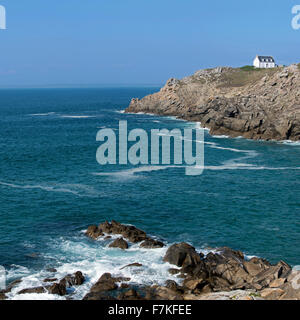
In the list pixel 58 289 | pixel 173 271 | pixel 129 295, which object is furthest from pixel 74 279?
pixel 173 271

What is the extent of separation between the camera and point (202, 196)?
64.0m

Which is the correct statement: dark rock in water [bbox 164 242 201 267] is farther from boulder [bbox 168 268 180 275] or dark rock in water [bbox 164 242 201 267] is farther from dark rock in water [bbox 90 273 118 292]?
dark rock in water [bbox 90 273 118 292]

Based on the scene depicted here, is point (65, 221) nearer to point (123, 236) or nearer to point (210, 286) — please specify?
point (123, 236)

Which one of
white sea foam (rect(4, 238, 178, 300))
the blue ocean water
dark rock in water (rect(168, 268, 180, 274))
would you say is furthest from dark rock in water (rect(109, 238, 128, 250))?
dark rock in water (rect(168, 268, 180, 274))

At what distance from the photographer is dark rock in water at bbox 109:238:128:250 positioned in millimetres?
45906

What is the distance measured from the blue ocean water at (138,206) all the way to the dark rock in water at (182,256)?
1.17 metres

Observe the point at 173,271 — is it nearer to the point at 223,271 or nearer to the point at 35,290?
the point at 223,271

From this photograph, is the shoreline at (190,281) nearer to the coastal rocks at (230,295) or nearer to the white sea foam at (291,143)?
the coastal rocks at (230,295)

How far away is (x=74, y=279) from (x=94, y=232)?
11251 mm

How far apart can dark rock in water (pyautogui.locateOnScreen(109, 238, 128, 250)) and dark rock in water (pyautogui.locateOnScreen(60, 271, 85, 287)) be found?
7.85 m

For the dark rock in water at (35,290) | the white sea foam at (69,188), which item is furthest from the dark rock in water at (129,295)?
the white sea foam at (69,188)

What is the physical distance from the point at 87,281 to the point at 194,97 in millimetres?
154216

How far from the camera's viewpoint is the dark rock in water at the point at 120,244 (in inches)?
1807
